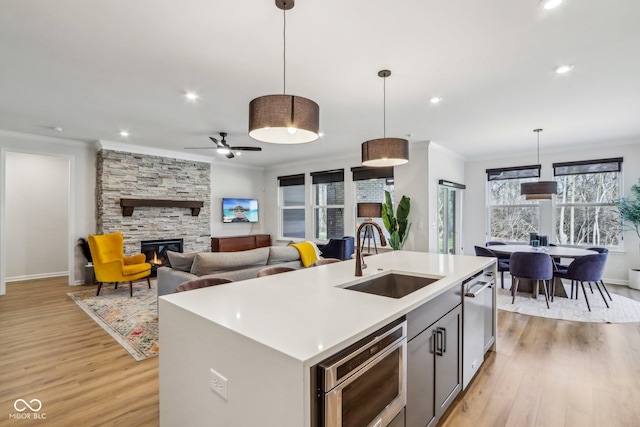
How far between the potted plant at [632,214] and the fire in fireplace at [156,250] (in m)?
8.44

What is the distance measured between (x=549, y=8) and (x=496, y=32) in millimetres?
344

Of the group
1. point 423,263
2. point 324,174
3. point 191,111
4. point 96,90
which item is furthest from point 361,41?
point 324,174

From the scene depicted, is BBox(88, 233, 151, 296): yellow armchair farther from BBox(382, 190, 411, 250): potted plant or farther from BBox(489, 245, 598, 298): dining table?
BBox(489, 245, 598, 298): dining table

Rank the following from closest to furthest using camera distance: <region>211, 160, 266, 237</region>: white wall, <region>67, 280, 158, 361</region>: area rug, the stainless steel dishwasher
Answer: the stainless steel dishwasher
<region>67, 280, 158, 361</region>: area rug
<region>211, 160, 266, 237</region>: white wall

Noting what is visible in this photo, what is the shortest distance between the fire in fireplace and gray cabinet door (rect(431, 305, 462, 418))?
19.1ft

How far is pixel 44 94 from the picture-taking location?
3553 mm

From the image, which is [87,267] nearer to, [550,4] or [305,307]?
[305,307]

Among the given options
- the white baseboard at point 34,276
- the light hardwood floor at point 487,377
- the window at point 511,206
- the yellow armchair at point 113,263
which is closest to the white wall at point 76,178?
the yellow armchair at point 113,263

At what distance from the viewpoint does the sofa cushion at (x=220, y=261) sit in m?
3.38

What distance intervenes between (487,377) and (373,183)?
15.7 ft

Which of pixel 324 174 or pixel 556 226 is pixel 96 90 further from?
pixel 556 226

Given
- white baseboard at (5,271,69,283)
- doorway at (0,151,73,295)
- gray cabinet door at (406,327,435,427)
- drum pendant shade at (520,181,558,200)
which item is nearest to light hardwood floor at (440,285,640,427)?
gray cabinet door at (406,327,435,427)

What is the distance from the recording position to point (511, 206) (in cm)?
685

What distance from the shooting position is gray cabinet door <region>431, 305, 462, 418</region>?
5.99ft
